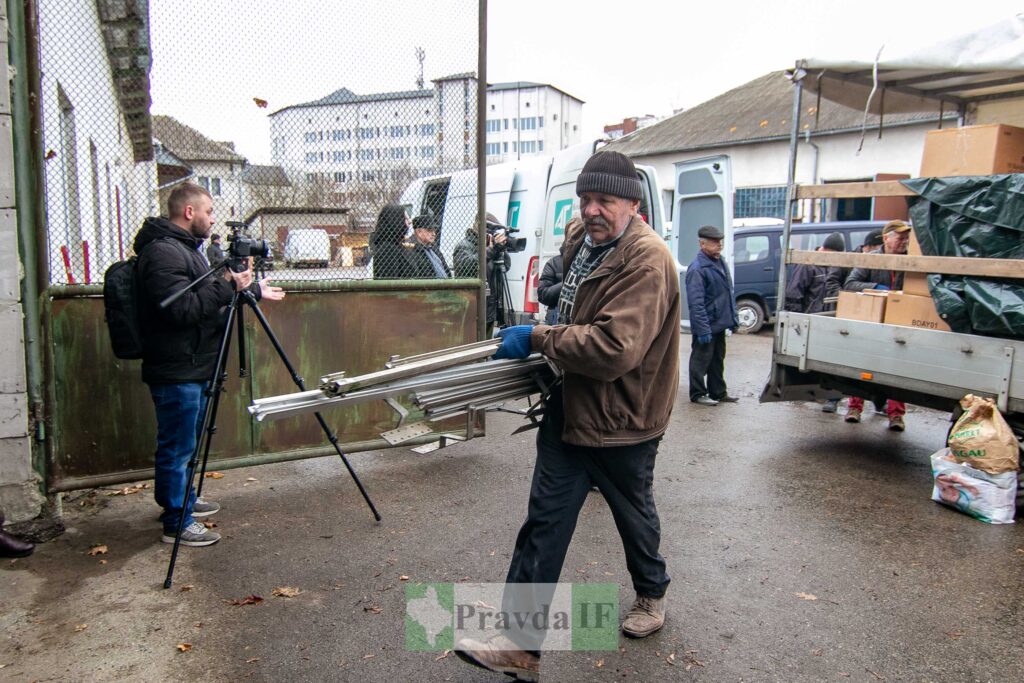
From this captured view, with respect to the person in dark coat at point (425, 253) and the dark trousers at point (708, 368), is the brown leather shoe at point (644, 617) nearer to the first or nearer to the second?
the person in dark coat at point (425, 253)

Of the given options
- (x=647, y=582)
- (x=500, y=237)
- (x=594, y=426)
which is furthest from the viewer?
(x=500, y=237)

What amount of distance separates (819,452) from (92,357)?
535 centimetres

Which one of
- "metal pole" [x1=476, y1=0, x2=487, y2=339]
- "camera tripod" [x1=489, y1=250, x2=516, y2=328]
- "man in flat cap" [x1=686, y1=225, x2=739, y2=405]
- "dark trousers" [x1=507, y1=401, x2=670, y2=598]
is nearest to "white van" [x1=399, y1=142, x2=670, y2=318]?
"camera tripod" [x1=489, y1=250, x2=516, y2=328]

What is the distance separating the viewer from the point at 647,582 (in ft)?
10.7

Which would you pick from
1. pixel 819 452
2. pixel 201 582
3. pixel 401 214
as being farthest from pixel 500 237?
pixel 201 582

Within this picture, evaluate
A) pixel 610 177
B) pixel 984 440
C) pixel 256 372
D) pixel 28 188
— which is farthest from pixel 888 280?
pixel 28 188

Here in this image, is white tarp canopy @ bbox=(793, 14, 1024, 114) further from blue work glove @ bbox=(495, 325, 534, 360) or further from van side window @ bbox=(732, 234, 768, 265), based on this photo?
van side window @ bbox=(732, 234, 768, 265)

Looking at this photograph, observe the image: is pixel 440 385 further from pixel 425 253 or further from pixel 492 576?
pixel 425 253

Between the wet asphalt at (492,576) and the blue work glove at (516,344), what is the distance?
1.30 meters

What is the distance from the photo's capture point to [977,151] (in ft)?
16.7

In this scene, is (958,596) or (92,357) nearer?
(958,596)

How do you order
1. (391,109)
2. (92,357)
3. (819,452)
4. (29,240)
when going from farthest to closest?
(819,452)
(391,109)
(92,357)
(29,240)

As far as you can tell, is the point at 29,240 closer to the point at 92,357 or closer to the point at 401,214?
the point at 92,357

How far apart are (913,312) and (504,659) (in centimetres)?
410
